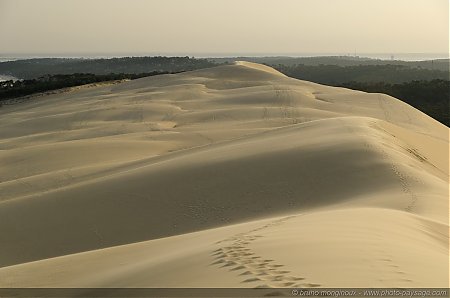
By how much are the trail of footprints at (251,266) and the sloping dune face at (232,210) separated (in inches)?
0.7

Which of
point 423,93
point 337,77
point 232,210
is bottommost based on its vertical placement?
point 423,93

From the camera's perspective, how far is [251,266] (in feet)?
13.1

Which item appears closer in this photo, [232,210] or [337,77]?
[232,210]

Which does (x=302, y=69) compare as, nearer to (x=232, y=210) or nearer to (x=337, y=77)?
(x=337, y=77)

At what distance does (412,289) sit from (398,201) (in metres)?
4.20

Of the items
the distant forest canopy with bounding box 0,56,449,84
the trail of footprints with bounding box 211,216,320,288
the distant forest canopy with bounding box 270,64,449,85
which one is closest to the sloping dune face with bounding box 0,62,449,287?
the trail of footprints with bounding box 211,216,320,288

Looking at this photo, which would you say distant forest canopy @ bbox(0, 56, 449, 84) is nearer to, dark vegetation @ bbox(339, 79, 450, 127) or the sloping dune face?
dark vegetation @ bbox(339, 79, 450, 127)

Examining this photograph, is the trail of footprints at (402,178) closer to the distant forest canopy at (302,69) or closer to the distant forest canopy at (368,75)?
the distant forest canopy at (368,75)

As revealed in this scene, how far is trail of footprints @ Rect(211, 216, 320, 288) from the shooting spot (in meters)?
3.50

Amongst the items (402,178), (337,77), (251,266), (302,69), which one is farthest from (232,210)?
(302,69)

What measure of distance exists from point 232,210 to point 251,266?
12.9 feet

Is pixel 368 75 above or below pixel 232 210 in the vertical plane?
above

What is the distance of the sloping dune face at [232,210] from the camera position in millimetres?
4145

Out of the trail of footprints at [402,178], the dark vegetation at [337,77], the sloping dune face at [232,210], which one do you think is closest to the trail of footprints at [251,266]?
the sloping dune face at [232,210]
